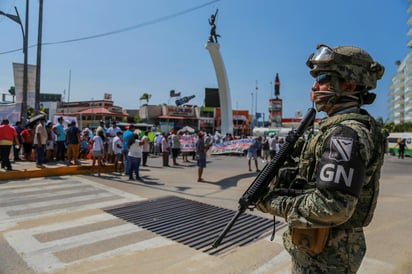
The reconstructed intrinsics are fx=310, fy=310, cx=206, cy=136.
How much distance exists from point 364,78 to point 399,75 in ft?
376

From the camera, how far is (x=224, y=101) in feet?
117

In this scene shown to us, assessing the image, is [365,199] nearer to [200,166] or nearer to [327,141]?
[327,141]

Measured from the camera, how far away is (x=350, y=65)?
70.7 inches

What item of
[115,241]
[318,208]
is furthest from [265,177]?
[115,241]

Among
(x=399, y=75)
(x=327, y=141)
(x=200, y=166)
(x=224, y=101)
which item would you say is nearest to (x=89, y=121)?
(x=224, y=101)

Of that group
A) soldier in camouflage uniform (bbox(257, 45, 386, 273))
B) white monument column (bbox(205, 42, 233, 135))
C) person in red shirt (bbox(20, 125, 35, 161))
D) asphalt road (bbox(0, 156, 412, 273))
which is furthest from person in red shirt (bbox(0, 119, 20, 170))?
white monument column (bbox(205, 42, 233, 135))

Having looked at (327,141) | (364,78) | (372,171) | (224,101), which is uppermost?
(224,101)

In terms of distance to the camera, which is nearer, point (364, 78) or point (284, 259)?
point (364, 78)

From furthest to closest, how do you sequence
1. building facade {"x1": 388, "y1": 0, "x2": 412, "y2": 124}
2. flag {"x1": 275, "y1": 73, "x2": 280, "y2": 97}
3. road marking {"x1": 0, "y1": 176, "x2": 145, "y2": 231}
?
1. building facade {"x1": 388, "y1": 0, "x2": 412, "y2": 124}
2. flag {"x1": 275, "y1": 73, "x2": 280, "y2": 97}
3. road marking {"x1": 0, "y1": 176, "x2": 145, "y2": 231}

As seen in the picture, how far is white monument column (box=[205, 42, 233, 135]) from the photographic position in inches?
1332

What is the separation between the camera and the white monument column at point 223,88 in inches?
1332

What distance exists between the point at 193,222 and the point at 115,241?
1510mm

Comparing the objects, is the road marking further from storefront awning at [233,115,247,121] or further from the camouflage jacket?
storefront awning at [233,115,247,121]

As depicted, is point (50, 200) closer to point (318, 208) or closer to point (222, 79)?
point (318, 208)
